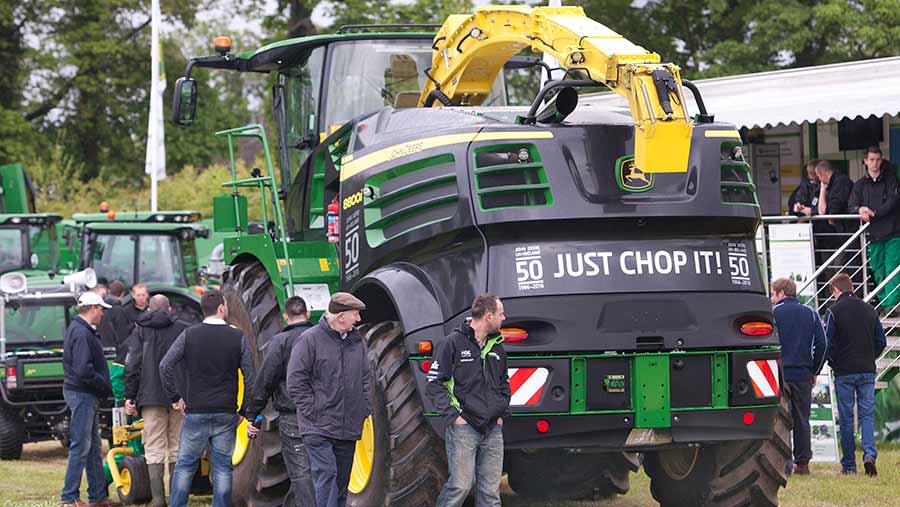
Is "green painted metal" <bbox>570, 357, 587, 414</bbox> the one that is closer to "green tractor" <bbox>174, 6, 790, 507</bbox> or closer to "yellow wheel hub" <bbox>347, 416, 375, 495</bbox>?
"green tractor" <bbox>174, 6, 790, 507</bbox>

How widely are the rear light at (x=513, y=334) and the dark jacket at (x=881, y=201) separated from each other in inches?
298

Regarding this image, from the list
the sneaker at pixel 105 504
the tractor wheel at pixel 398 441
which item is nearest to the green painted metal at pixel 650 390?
the tractor wheel at pixel 398 441

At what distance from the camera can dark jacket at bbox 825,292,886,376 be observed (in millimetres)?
13570

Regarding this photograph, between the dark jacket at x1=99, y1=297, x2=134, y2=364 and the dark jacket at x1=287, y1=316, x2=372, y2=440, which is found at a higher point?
the dark jacket at x1=287, y1=316, x2=372, y2=440

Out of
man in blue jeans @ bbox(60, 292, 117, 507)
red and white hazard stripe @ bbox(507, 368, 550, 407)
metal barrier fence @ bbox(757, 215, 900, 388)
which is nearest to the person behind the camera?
red and white hazard stripe @ bbox(507, 368, 550, 407)

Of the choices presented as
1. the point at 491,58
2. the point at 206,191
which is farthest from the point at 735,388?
the point at 206,191

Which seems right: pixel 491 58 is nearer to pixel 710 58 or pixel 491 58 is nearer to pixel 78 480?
pixel 78 480

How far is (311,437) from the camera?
31.3 feet

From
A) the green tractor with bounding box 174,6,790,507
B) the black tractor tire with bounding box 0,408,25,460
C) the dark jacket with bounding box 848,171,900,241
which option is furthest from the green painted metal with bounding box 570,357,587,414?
the black tractor tire with bounding box 0,408,25,460

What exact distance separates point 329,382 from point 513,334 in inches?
52.9

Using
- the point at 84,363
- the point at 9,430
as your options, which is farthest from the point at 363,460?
the point at 9,430

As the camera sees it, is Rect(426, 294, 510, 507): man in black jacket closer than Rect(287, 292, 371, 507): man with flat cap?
Yes

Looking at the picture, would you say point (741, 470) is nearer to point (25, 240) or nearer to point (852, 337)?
point (852, 337)

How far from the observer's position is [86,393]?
13.1m
